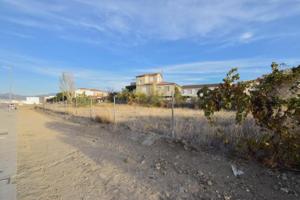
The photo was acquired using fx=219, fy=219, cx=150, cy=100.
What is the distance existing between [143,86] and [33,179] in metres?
53.0

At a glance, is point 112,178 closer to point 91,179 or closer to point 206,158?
point 91,179

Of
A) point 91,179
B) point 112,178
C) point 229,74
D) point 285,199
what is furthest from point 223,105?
point 91,179

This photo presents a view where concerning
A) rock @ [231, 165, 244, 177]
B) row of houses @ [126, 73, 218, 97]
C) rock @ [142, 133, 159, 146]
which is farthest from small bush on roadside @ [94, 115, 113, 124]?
row of houses @ [126, 73, 218, 97]

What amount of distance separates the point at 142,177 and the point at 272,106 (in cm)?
285

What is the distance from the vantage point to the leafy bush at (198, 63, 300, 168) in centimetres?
397

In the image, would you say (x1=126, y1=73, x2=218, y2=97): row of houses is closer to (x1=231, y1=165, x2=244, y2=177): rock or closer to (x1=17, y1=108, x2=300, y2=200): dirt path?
(x1=17, y1=108, x2=300, y2=200): dirt path

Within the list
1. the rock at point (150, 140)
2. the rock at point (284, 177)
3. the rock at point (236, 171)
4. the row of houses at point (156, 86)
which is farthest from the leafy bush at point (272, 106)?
the row of houses at point (156, 86)

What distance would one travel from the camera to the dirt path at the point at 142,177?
141 inches

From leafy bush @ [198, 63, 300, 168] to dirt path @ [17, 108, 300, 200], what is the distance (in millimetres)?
417

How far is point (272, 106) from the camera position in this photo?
13.7 feet

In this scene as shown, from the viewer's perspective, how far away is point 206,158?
206 inches

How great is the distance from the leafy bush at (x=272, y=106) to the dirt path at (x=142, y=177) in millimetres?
417

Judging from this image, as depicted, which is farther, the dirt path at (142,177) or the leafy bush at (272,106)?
the leafy bush at (272,106)

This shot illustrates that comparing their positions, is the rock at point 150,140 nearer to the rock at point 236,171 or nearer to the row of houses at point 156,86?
the rock at point 236,171
